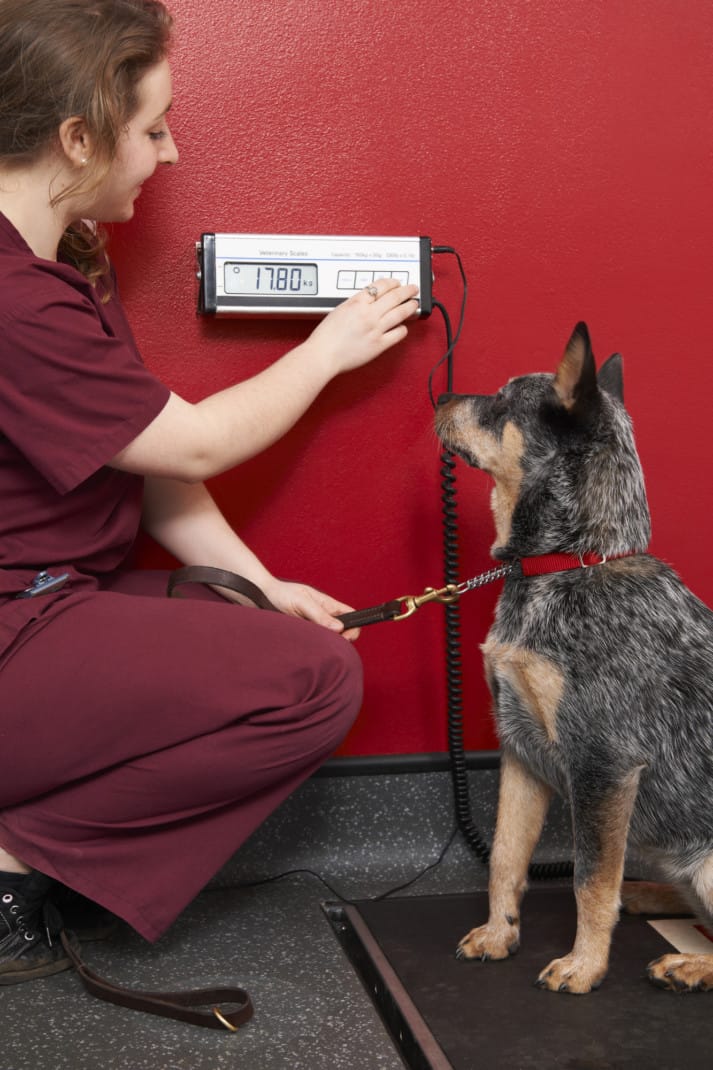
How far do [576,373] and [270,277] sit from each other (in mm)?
595

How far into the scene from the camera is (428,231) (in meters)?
1.96

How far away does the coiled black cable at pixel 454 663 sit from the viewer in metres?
1.92

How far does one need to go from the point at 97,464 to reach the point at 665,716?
0.87 metres

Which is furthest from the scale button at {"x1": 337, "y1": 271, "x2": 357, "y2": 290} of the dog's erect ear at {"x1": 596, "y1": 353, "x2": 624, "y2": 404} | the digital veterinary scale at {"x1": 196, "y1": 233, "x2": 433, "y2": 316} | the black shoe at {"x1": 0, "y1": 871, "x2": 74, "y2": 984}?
the black shoe at {"x1": 0, "y1": 871, "x2": 74, "y2": 984}

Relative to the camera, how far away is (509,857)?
165 cm

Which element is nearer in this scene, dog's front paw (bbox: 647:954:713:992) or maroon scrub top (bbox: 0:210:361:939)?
maroon scrub top (bbox: 0:210:361:939)

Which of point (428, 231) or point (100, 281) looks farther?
point (428, 231)

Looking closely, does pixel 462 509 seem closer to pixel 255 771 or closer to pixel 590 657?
pixel 590 657

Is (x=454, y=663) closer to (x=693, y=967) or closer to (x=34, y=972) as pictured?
(x=693, y=967)

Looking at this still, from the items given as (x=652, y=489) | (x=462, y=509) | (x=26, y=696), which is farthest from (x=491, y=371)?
(x=26, y=696)

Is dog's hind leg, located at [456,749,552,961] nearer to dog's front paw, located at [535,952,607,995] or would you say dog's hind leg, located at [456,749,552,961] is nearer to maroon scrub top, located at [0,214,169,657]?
dog's front paw, located at [535,952,607,995]

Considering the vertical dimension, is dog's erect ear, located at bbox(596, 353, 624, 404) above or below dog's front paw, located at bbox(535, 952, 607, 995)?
above

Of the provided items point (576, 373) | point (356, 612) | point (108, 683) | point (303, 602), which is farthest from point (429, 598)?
point (108, 683)

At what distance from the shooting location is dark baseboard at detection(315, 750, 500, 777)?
6.61 feet
